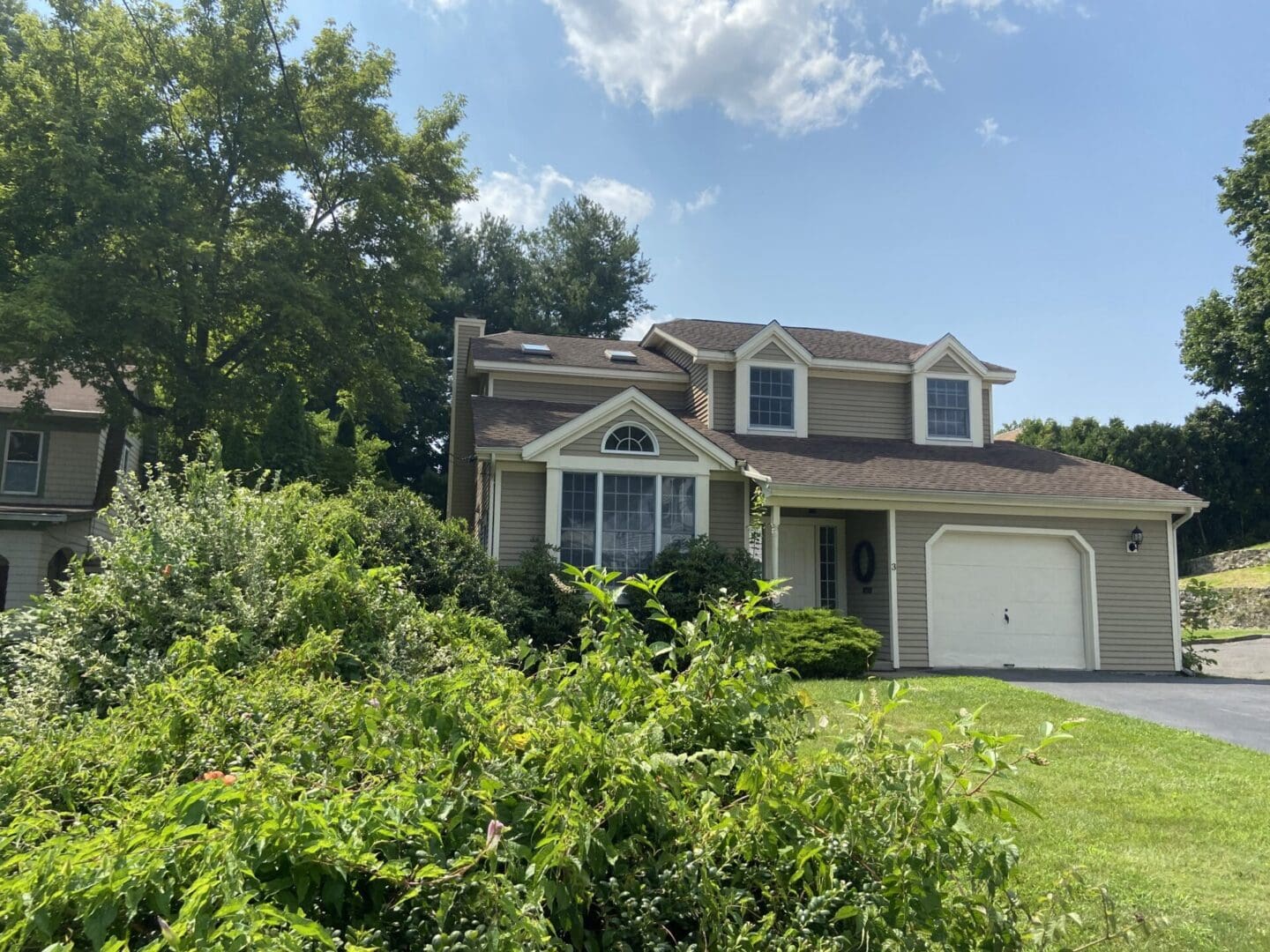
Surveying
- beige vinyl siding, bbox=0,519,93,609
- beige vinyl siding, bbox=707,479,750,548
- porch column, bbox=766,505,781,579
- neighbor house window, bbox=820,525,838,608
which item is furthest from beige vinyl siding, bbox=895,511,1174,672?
beige vinyl siding, bbox=0,519,93,609

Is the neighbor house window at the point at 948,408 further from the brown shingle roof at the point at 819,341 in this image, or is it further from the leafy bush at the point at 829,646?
the leafy bush at the point at 829,646

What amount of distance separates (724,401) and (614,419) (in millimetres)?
3870

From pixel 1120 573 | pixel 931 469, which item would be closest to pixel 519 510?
pixel 931 469

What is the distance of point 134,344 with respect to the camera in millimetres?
19078

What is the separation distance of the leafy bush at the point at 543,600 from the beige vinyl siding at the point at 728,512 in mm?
3019

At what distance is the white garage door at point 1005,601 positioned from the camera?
14.7 m

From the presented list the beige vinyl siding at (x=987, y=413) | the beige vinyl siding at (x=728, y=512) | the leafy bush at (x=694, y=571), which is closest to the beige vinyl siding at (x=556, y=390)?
the beige vinyl siding at (x=728, y=512)

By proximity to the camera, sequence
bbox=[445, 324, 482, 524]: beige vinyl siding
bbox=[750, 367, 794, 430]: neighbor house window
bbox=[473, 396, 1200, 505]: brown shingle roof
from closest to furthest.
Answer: bbox=[473, 396, 1200, 505]: brown shingle roof, bbox=[750, 367, 794, 430]: neighbor house window, bbox=[445, 324, 482, 524]: beige vinyl siding

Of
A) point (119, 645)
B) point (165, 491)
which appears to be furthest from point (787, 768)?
point (165, 491)

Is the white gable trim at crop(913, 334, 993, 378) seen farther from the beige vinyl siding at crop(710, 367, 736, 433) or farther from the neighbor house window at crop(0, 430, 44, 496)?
the neighbor house window at crop(0, 430, 44, 496)

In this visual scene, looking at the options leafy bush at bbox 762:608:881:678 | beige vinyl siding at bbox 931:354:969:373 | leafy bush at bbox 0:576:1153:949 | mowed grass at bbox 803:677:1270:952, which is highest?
beige vinyl siding at bbox 931:354:969:373

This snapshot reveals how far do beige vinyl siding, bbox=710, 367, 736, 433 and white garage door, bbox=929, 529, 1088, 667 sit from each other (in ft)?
15.6

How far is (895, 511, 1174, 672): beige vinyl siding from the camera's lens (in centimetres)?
1470

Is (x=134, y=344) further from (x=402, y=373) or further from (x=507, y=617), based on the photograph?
(x=507, y=617)
